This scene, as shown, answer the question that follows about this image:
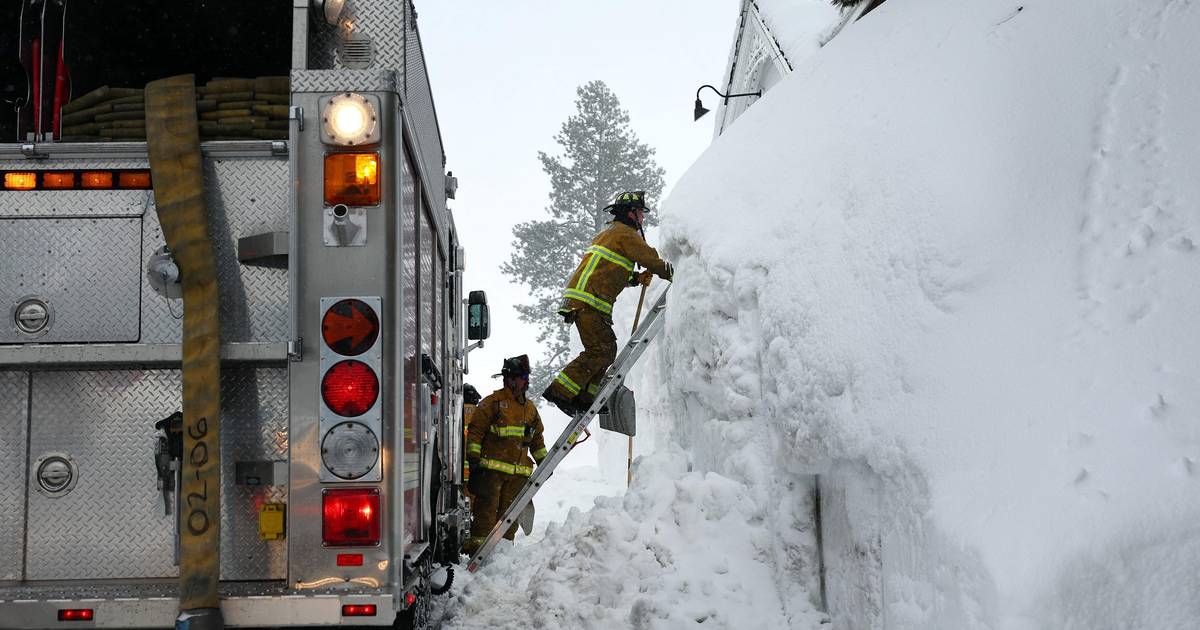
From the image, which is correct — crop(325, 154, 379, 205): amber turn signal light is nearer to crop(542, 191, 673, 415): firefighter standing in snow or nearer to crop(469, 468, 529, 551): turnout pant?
crop(542, 191, 673, 415): firefighter standing in snow

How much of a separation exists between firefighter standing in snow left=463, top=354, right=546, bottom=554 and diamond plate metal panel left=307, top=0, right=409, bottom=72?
545 centimetres

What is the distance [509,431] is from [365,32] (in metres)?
5.79

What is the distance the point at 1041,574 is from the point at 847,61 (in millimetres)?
4395

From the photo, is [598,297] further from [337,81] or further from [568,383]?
[337,81]

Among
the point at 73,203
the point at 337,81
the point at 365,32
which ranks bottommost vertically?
the point at 73,203

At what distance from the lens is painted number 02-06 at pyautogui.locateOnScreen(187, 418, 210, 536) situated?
2.79 m

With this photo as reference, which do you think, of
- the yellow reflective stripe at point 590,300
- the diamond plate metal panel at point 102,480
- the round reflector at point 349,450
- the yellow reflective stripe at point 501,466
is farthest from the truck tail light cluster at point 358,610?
the yellow reflective stripe at point 501,466

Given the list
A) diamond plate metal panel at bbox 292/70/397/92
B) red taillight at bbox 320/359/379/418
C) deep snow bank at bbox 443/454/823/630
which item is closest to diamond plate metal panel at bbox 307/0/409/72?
diamond plate metal panel at bbox 292/70/397/92

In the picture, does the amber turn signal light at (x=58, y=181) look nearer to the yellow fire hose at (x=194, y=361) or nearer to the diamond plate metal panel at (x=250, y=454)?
the yellow fire hose at (x=194, y=361)

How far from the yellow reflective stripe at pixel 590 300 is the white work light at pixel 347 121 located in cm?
458

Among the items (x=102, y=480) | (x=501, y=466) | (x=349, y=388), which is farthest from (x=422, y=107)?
(x=501, y=466)

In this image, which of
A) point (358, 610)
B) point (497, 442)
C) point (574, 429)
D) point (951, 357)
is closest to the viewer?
point (358, 610)

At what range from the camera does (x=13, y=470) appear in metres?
2.92

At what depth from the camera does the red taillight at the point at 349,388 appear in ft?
9.31
